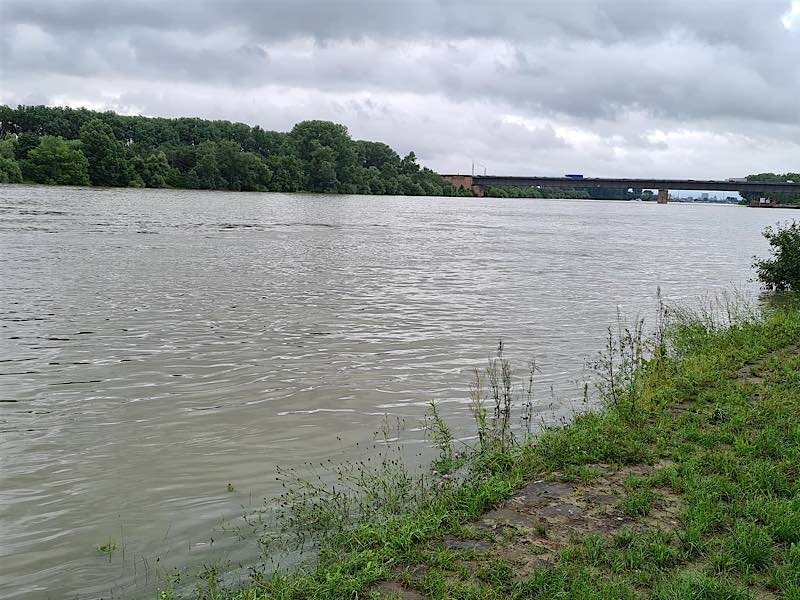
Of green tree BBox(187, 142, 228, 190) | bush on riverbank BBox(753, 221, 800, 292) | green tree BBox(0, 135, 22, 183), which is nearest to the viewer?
bush on riverbank BBox(753, 221, 800, 292)

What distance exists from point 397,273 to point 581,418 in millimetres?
22802

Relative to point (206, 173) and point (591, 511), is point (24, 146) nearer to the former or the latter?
point (206, 173)

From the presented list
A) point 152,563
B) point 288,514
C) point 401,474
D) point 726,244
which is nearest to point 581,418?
point 401,474

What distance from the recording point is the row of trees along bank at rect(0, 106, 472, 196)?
121 metres

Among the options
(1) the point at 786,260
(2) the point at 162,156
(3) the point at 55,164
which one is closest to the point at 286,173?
(2) the point at 162,156

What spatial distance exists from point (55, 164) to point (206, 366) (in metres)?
122

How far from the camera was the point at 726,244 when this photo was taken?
6619cm

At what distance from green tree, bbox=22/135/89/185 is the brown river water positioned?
89.7 m

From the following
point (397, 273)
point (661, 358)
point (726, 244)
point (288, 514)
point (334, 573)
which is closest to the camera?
point (334, 573)

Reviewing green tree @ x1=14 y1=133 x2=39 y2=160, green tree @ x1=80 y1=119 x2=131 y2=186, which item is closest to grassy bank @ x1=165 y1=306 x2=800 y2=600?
green tree @ x1=80 y1=119 x2=131 y2=186

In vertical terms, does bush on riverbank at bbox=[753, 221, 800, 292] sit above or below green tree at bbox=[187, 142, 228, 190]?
below

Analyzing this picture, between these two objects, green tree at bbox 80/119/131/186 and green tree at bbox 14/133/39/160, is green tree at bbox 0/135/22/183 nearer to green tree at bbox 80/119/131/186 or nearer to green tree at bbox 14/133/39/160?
green tree at bbox 14/133/39/160

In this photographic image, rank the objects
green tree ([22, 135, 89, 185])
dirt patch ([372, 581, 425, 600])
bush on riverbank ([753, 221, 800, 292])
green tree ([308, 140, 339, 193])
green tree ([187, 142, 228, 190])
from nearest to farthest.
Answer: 1. dirt patch ([372, 581, 425, 600])
2. bush on riverbank ([753, 221, 800, 292])
3. green tree ([22, 135, 89, 185])
4. green tree ([187, 142, 228, 190])
5. green tree ([308, 140, 339, 193])

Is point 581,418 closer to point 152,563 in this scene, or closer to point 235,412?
point 235,412
